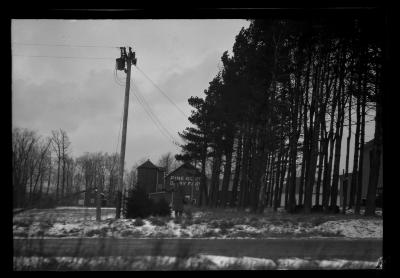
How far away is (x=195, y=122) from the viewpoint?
35.3m

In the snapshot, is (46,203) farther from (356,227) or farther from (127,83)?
(127,83)

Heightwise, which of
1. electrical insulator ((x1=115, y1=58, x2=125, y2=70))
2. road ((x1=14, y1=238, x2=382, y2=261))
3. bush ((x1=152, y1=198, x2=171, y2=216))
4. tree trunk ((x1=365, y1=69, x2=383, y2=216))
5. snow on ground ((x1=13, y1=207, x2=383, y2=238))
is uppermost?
electrical insulator ((x1=115, y1=58, x2=125, y2=70))

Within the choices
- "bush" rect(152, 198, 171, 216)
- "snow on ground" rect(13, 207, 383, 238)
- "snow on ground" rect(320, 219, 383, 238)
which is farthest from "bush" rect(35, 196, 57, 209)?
"bush" rect(152, 198, 171, 216)

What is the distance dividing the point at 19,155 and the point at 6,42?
1.31 m

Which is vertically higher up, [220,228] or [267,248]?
[220,228]

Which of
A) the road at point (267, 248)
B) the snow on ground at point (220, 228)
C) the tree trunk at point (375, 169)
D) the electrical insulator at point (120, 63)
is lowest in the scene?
the road at point (267, 248)

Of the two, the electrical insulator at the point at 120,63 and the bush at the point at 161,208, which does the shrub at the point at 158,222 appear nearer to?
the bush at the point at 161,208

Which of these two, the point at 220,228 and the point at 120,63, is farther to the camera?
the point at 120,63

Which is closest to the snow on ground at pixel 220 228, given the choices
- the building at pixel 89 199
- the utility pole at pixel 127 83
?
the building at pixel 89 199

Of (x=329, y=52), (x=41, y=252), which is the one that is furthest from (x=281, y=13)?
(x=329, y=52)

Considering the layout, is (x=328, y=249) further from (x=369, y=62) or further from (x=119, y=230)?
(x=369, y=62)

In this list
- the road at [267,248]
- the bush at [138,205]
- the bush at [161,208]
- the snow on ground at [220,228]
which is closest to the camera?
the road at [267,248]

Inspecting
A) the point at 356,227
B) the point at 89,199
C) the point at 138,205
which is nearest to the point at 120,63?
the point at 89,199

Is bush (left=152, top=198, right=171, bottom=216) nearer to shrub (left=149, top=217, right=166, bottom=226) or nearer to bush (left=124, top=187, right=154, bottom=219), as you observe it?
bush (left=124, top=187, right=154, bottom=219)
